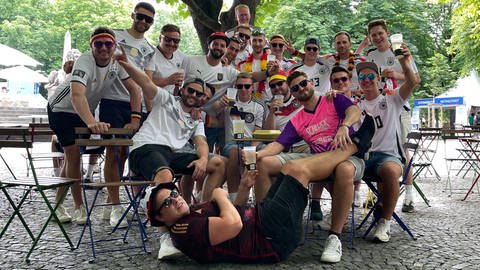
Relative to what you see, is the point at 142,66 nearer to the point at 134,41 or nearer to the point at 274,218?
the point at 134,41

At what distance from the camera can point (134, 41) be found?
5926 millimetres

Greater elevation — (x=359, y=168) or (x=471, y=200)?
(x=359, y=168)

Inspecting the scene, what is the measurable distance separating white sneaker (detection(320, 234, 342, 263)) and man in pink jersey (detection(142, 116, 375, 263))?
349 millimetres

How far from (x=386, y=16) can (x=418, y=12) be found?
2405 mm

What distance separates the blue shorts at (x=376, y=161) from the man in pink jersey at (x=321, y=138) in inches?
17.8

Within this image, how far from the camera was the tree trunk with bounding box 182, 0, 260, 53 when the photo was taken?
9039 mm

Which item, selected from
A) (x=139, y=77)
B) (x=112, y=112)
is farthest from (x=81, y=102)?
(x=112, y=112)

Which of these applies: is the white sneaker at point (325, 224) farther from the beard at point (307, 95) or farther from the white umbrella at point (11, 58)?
the white umbrella at point (11, 58)

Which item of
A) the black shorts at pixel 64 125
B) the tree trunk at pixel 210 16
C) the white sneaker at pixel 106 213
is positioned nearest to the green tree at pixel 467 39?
the tree trunk at pixel 210 16

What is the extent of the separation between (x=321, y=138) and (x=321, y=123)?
0.50ft

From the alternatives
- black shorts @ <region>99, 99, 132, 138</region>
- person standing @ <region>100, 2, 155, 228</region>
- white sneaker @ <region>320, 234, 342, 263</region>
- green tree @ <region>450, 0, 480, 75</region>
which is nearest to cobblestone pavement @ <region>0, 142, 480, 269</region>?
white sneaker @ <region>320, 234, 342, 263</region>

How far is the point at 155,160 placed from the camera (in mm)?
4590

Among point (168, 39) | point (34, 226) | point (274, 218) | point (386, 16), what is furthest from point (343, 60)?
point (386, 16)

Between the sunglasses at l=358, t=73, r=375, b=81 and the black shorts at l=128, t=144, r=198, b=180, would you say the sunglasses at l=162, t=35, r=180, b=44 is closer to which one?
the black shorts at l=128, t=144, r=198, b=180
